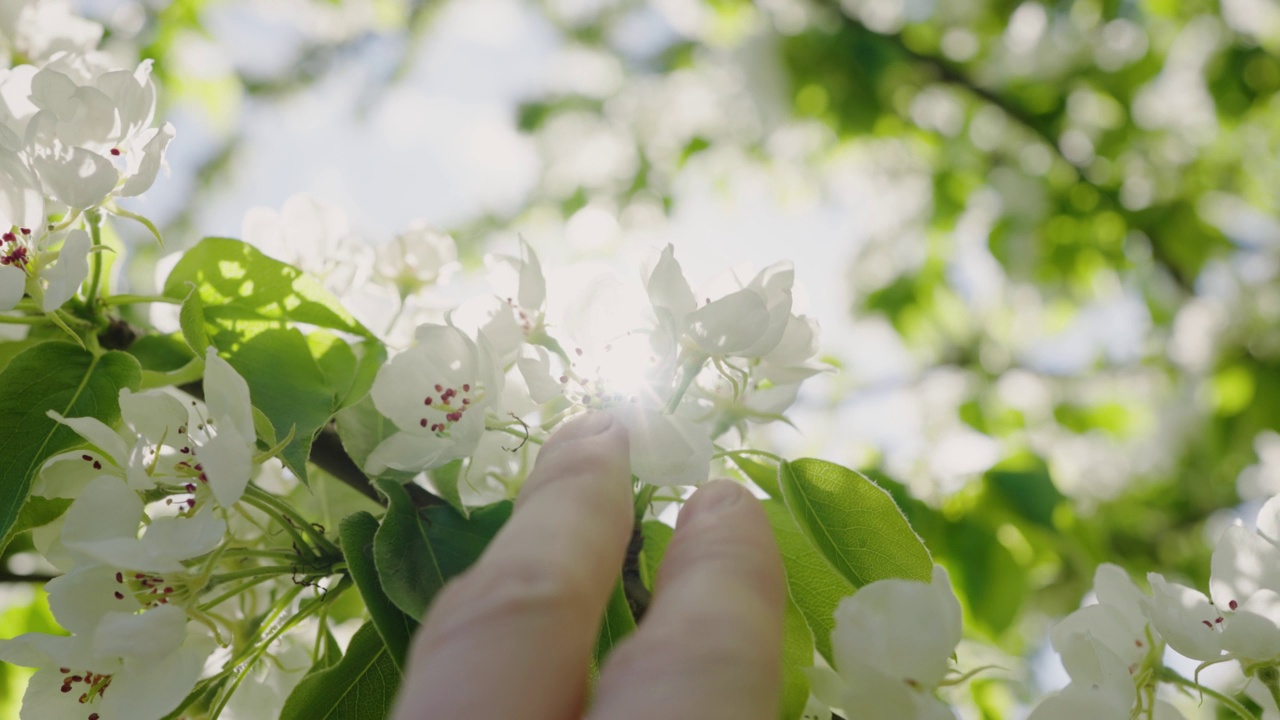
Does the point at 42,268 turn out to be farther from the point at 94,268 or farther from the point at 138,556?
the point at 138,556

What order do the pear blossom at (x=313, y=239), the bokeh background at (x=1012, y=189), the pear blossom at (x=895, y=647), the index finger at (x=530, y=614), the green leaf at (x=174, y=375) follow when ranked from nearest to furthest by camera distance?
the index finger at (x=530, y=614), the pear blossom at (x=895, y=647), the green leaf at (x=174, y=375), the pear blossom at (x=313, y=239), the bokeh background at (x=1012, y=189)

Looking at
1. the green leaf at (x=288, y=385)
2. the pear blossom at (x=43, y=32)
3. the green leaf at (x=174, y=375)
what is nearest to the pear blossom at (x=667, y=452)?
the green leaf at (x=288, y=385)

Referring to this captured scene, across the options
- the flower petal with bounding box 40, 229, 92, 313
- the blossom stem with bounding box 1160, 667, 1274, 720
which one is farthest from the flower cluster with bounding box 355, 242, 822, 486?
the blossom stem with bounding box 1160, 667, 1274, 720

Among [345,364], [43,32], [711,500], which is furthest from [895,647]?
[43,32]

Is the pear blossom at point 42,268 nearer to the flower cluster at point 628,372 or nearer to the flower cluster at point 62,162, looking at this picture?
the flower cluster at point 62,162

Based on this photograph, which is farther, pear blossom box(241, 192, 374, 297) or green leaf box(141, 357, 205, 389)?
pear blossom box(241, 192, 374, 297)

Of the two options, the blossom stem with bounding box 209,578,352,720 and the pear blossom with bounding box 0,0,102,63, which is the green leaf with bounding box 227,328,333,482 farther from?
the pear blossom with bounding box 0,0,102,63
